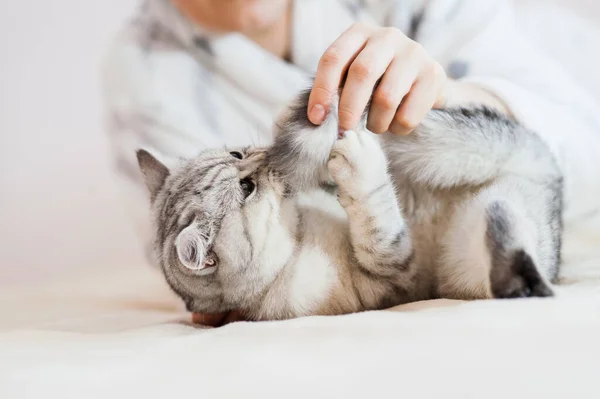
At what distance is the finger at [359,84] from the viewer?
72 centimetres

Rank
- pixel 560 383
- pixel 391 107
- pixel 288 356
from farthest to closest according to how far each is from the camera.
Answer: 1. pixel 391 107
2. pixel 288 356
3. pixel 560 383

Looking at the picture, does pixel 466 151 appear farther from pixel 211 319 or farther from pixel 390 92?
pixel 211 319

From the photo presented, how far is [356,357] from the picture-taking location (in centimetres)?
53

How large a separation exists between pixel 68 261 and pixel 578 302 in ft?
3.97

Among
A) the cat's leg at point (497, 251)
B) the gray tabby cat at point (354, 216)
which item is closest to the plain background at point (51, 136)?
the gray tabby cat at point (354, 216)

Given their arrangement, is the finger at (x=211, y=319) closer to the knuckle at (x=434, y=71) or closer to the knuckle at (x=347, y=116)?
the knuckle at (x=347, y=116)

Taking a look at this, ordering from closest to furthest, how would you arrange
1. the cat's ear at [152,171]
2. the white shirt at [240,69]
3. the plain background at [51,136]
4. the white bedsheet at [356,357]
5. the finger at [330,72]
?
the white bedsheet at [356,357]
the finger at [330,72]
the cat's ear at [152,171]
the white shirt at [240,69]
the plain background at [51,136]

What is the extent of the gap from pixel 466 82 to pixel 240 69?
0.53 meters

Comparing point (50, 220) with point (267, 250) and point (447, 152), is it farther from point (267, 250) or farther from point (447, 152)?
point (447, 152)

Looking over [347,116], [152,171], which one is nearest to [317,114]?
[347,116]

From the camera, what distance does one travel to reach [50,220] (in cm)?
139

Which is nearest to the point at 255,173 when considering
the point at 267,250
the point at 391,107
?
the point at 267,250

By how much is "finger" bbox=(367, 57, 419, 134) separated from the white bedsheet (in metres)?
0.26

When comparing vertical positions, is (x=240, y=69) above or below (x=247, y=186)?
above
